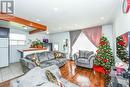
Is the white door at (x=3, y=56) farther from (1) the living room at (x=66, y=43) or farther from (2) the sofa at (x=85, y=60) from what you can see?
(2) the sofa at (x=85, y=60)

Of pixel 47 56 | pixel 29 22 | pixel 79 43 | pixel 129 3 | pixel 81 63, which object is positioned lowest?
pixel 81 63

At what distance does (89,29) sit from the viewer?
6.67m

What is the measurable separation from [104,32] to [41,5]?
439 cm

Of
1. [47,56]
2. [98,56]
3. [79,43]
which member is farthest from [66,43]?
[98,56]

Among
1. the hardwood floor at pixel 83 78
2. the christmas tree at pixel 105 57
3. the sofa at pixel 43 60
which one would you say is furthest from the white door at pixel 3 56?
the christmas tree at pixel 105 57

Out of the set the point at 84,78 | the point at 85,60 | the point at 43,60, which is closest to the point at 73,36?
the point at 85,60

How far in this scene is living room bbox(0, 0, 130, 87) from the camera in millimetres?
2022

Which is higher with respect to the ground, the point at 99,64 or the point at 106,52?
the point at 106,52

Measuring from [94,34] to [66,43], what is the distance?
2547 mm

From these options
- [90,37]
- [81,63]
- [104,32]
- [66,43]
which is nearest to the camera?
[81,63]

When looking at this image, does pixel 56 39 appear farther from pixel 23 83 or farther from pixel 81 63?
pixel 23 83

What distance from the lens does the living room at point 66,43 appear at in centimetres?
202

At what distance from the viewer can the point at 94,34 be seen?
6.40 meters

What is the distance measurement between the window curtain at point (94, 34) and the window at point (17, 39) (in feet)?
14.6
